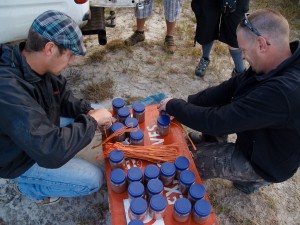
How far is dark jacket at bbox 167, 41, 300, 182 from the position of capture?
5.16ft

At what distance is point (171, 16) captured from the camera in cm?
349

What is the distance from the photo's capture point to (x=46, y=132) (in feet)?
5.09

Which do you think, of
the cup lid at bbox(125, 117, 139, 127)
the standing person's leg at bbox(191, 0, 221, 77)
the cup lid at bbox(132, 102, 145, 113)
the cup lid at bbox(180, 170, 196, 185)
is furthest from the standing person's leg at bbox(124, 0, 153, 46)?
the cup lid at bbox(180, 170, 196, 185)

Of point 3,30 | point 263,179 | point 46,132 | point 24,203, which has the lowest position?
point 24,203

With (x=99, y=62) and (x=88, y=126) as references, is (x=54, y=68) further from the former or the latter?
(x=99, y=62)

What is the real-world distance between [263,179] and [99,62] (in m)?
2.22

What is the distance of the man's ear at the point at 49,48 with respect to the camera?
1560 millimetres

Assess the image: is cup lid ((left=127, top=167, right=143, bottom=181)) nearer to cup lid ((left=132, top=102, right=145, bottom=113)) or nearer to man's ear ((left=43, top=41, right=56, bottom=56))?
cup lid ((left=132, top=102, right=145, bottom=113))

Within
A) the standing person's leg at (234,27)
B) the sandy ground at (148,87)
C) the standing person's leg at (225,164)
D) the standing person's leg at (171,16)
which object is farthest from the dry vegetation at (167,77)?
the standing person's leg at (234,27)

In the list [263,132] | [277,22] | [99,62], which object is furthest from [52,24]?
[99,62]

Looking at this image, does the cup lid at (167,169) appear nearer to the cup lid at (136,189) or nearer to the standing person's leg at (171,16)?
the cup lid at (136,189)

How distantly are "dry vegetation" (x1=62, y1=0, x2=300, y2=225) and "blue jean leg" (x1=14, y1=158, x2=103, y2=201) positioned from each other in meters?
0.94

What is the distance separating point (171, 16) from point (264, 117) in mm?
2221

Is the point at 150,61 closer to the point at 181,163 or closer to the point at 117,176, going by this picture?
the point at 181,163
